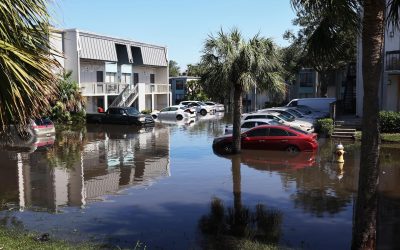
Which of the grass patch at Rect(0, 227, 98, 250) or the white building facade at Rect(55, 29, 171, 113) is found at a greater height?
the white building facade at Rect(55, 29, 171, 113)

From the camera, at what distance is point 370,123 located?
24.5 ft

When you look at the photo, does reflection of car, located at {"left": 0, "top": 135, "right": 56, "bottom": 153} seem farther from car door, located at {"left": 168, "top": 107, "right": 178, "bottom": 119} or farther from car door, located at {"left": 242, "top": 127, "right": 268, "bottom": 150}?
car door, located at {"left": 168, "top": 107, "right": 178, "bottom": 119}

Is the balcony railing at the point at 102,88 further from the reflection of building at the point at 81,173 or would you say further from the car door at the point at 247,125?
the car door at the point at 247,125

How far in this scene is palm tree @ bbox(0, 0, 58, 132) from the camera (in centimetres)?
477

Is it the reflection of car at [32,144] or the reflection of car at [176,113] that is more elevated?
the reflection of car at [176,113]

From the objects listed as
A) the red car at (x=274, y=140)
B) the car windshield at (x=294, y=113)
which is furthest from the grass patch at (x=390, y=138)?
the car windshield at (x=294, y=113)

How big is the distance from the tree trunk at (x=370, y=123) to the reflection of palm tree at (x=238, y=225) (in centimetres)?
204

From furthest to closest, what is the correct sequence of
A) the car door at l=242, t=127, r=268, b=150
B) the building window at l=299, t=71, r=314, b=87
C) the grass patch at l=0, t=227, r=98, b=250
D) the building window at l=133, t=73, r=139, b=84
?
the building window at l=299, t=71, r=314, b=87 < the building window at l=133, t=73, r=139, b=84 < the car door at l=242, t=127, r=268, b=150 < the grass patch at l=0, t=227, r=98, b=250

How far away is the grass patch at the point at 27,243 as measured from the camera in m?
8.16

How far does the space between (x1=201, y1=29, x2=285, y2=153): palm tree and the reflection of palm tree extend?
7.29 m

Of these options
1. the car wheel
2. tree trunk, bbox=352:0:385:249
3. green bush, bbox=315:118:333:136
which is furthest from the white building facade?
tree trunk, bbox=352:0:385:249

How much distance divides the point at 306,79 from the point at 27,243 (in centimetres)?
5922

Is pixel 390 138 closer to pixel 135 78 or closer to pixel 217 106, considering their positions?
pixel 217 106

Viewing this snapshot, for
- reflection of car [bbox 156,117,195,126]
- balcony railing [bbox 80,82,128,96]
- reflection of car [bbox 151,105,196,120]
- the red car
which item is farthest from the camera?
reflection of car [bbox 151,105,196,120]
